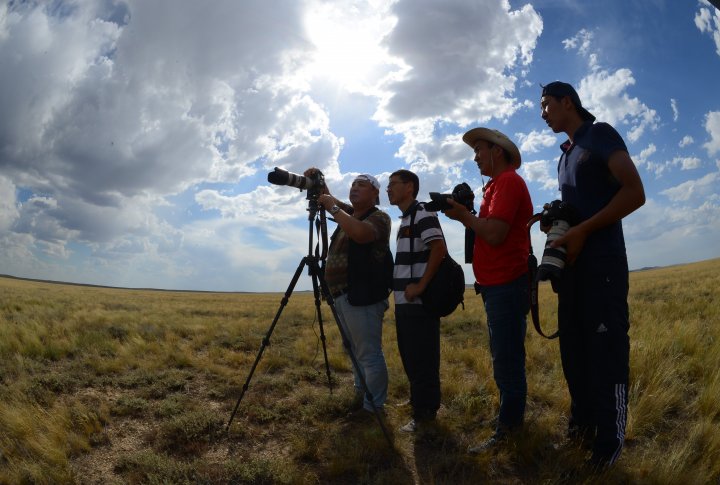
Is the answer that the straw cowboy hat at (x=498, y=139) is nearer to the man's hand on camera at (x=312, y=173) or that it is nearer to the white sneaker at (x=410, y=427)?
the man's hand on camera at (x=312, y=173)

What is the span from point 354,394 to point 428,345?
1205 mm

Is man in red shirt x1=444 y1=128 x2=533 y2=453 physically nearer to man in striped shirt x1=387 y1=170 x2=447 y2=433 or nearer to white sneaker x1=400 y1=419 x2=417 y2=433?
man in striped shirt x1=387 y1=170 x2=447 y2=433

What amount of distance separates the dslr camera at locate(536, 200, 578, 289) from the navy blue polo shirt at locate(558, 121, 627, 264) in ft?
Answer: 0.26

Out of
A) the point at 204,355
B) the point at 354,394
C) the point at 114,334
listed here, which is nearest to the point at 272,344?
the point at 204,355

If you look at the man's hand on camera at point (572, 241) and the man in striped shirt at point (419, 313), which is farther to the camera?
the man in striped shirt at point (419, 313)

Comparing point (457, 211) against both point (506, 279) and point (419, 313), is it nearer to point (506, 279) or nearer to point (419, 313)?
point (506, 279)

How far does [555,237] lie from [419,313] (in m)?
1.46

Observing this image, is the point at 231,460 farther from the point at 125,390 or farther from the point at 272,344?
the point at 272,344

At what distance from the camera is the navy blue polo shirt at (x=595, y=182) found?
2.43m

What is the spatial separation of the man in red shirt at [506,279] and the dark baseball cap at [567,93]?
529 mm

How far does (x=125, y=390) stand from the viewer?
4.92m

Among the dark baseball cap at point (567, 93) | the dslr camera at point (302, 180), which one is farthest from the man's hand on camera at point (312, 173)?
the dark baseball cap at point (567, 93)

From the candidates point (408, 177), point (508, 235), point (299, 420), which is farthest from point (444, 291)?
point (299, 420)

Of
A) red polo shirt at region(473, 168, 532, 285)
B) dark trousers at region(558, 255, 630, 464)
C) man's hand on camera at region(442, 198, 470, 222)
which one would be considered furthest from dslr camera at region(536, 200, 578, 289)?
man's hand on camera at region(442, 198, 470, 222)
